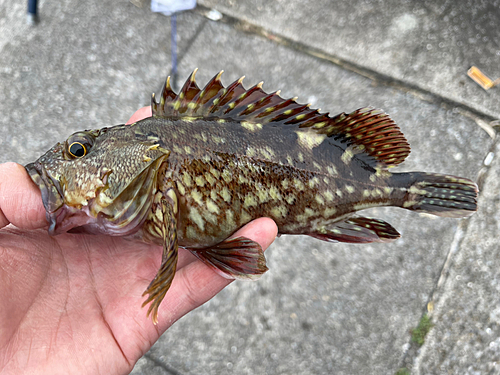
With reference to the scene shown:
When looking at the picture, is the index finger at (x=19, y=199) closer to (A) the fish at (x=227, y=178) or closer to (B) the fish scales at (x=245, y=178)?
(A) the fish at (x=227, y=178)

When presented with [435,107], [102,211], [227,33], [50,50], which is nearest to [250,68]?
[227,33]

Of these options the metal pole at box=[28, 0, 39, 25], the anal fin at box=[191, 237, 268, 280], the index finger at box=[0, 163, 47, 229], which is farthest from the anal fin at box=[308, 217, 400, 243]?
the metal pole at box=[28, 0, 39, 25]

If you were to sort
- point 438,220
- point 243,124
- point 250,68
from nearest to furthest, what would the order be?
point 243,124 < point 438,220 < point 250,68

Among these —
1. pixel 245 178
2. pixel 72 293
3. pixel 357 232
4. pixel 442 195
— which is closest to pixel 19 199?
pixel 72 293

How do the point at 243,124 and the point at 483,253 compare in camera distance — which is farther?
the point at 483,253

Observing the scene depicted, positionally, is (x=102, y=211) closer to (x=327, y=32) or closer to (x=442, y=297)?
(x=442, y=297)

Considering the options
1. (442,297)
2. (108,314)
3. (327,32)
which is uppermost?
(327,32)

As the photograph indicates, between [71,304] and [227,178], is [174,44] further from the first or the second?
[71,304]
